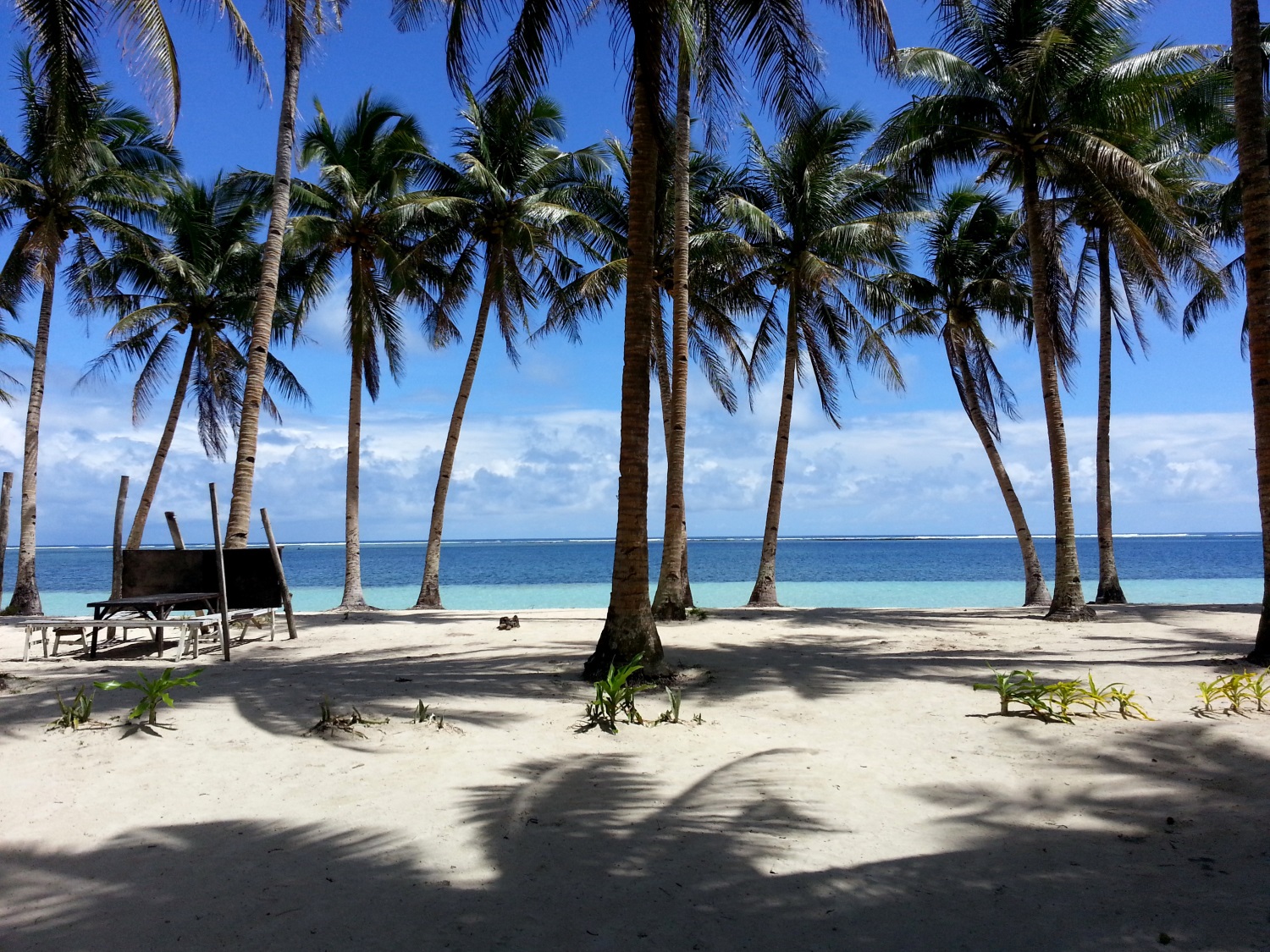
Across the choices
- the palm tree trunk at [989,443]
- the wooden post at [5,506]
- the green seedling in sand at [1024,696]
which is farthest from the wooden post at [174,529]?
the palm tree trunk at [989,443]

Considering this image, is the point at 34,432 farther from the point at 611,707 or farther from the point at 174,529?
the point at 611,707

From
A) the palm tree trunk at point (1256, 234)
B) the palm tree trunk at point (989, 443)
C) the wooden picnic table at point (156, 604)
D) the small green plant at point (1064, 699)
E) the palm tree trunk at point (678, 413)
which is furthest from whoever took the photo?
the palm tree trunk at point (989, 443)

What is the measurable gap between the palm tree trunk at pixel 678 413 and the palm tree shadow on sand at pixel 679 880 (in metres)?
8.01

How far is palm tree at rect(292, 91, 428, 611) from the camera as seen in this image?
1772 cm

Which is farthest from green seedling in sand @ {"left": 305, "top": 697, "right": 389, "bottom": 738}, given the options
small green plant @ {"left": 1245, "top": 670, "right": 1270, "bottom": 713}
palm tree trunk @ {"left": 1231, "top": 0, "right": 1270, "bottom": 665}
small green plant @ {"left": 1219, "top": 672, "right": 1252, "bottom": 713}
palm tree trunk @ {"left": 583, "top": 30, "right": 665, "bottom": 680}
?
palm tree trunk @ {"left": 1231, "top": 0, "right": 1270, "bottom": 665}

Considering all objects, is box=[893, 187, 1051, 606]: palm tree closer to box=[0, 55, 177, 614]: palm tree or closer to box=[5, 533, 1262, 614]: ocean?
box=[5, 533, 1262, 614]: ocean

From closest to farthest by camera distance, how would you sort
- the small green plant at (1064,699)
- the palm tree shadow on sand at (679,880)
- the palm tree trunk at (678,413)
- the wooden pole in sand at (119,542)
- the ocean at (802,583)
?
the palm tree shadow on sand at (679,880), the small green plant at (1064,699), the wooden pole in sand at (119,542), the palm tree trunk at (678,413), the ocean at (802,583)

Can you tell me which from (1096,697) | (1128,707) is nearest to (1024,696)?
(1096,697)

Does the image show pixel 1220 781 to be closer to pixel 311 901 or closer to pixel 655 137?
pixel 311 901

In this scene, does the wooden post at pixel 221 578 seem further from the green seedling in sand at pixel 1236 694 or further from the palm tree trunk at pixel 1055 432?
the palm tree trunk at pixel 1055 432

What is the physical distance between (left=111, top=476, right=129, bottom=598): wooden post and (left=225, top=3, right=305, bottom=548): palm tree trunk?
192 cm

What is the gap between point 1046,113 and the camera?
1258 centimetres

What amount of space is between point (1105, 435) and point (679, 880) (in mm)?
16277

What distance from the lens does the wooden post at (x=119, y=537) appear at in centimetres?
1073
